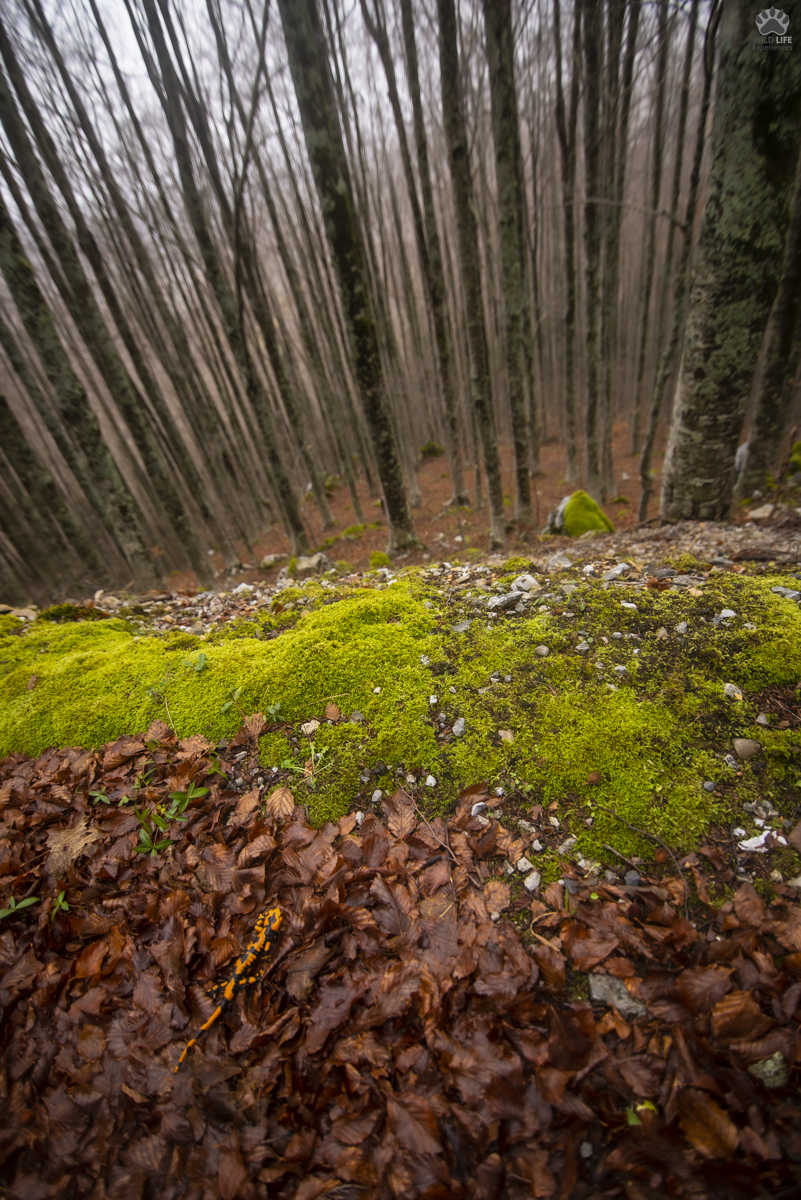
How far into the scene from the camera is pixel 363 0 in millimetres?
7531

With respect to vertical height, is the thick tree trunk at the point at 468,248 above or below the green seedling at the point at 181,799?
above

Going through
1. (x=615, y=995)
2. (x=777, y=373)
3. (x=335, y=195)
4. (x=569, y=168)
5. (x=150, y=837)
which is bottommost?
(x=615, y=995)

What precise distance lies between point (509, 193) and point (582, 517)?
5.26 m

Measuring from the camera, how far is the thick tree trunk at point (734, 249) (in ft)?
12.3

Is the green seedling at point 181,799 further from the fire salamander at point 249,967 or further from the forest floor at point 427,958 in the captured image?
the fire salamander at point 249,967

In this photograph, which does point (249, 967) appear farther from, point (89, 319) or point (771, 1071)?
point (89, 319)

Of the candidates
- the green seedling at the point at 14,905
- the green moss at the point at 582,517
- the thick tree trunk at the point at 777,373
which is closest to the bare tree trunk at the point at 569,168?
the thick tree trunk at the point at 777,373

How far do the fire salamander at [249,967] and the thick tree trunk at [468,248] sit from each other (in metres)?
7.24

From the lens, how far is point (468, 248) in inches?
272

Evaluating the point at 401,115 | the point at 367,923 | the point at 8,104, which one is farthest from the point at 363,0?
the point at 367,923

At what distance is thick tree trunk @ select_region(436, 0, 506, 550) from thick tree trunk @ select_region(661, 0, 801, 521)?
11.0ft

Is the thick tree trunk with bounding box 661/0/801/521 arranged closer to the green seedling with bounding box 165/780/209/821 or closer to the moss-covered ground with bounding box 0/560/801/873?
the moss-covered ground with bounding box 0/560/801/873

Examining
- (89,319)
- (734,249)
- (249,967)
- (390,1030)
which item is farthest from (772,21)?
(89,319)

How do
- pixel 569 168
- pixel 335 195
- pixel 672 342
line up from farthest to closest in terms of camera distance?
pixel 569 168 → pixel 672 342 → pixel 335 195
